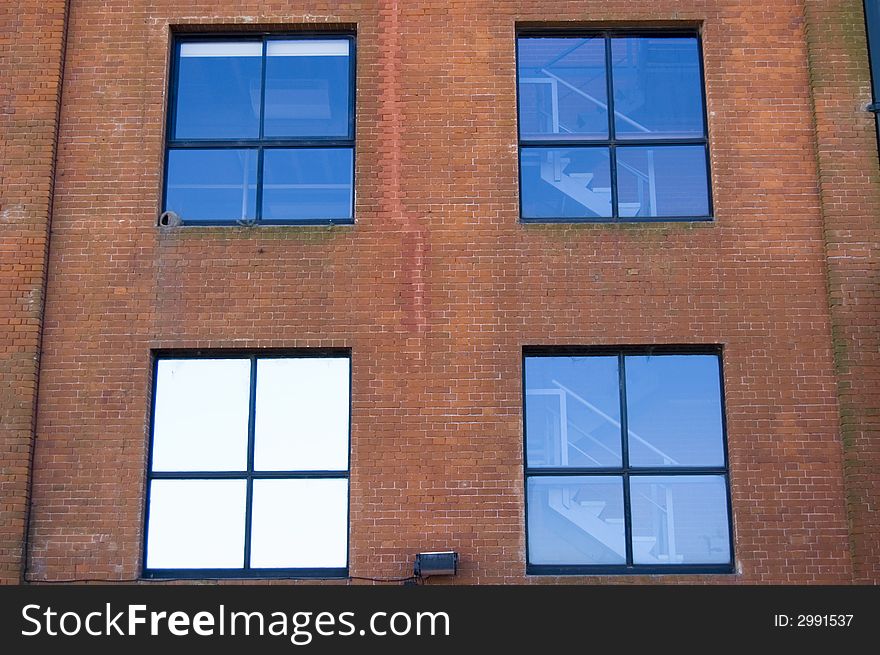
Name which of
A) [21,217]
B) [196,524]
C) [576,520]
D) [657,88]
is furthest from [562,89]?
[196,524]

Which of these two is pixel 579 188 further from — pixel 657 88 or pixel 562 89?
pixel 657 88

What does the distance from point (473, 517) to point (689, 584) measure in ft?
7.04

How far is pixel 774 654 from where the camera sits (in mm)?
11273

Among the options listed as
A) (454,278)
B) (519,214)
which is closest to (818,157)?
Result: (519,214)

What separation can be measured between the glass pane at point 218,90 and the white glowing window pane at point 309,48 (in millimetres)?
183

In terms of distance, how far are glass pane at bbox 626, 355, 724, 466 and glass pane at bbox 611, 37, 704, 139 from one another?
8.48 ft

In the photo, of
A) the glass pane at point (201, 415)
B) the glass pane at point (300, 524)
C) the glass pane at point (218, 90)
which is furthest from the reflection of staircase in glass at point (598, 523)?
the glass pane at point (218, 90)

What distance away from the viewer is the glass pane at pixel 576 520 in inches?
487

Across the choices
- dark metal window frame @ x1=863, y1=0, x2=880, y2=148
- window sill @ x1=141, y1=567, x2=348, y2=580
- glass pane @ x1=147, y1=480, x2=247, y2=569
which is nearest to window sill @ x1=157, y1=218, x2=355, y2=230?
glass pane @ x1=147, y1=480, x2=247, y2=569

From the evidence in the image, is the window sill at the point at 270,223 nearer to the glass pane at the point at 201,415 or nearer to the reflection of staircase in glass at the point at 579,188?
the glass pane at the point at 201,415

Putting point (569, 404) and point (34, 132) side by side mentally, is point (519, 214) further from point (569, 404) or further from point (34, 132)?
point (34, 132)

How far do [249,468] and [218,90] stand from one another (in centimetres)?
424

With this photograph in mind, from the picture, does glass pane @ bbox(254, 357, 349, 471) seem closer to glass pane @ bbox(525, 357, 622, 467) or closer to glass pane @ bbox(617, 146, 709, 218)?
glass pane @ bbox(525, 357, 622, 467)

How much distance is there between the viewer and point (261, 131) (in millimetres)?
13703
